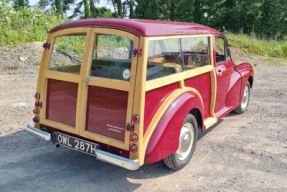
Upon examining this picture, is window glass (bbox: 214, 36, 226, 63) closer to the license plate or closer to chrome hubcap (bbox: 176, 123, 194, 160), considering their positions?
chrome hubcap (bbox: 176, 123, 194, 160)

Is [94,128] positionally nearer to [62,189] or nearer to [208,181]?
[62,189]

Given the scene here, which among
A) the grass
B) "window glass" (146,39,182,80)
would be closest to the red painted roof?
"window glass" (146,39,182,80)

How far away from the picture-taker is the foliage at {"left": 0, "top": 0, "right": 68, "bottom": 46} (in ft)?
40.0

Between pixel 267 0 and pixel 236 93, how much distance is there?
2023 cm

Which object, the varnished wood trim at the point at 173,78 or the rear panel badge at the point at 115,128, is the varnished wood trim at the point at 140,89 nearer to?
the varnished wood trim at the point at 173,78

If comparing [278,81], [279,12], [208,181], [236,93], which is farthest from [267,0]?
[208,181]

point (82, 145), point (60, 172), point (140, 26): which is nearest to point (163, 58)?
point (140, 26)

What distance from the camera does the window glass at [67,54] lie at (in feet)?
11.4

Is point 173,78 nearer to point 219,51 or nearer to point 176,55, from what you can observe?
point 176,55

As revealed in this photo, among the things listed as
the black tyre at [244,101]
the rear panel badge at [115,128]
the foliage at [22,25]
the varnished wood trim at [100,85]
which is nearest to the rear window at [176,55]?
the varnished wood trim at [100,85]

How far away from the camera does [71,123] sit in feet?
11.3

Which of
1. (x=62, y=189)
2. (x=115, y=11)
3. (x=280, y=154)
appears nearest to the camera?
(x=62, y=189)

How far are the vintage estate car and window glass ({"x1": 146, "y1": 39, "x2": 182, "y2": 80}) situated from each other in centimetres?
1

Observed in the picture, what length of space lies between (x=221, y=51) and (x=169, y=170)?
262 centimetres
